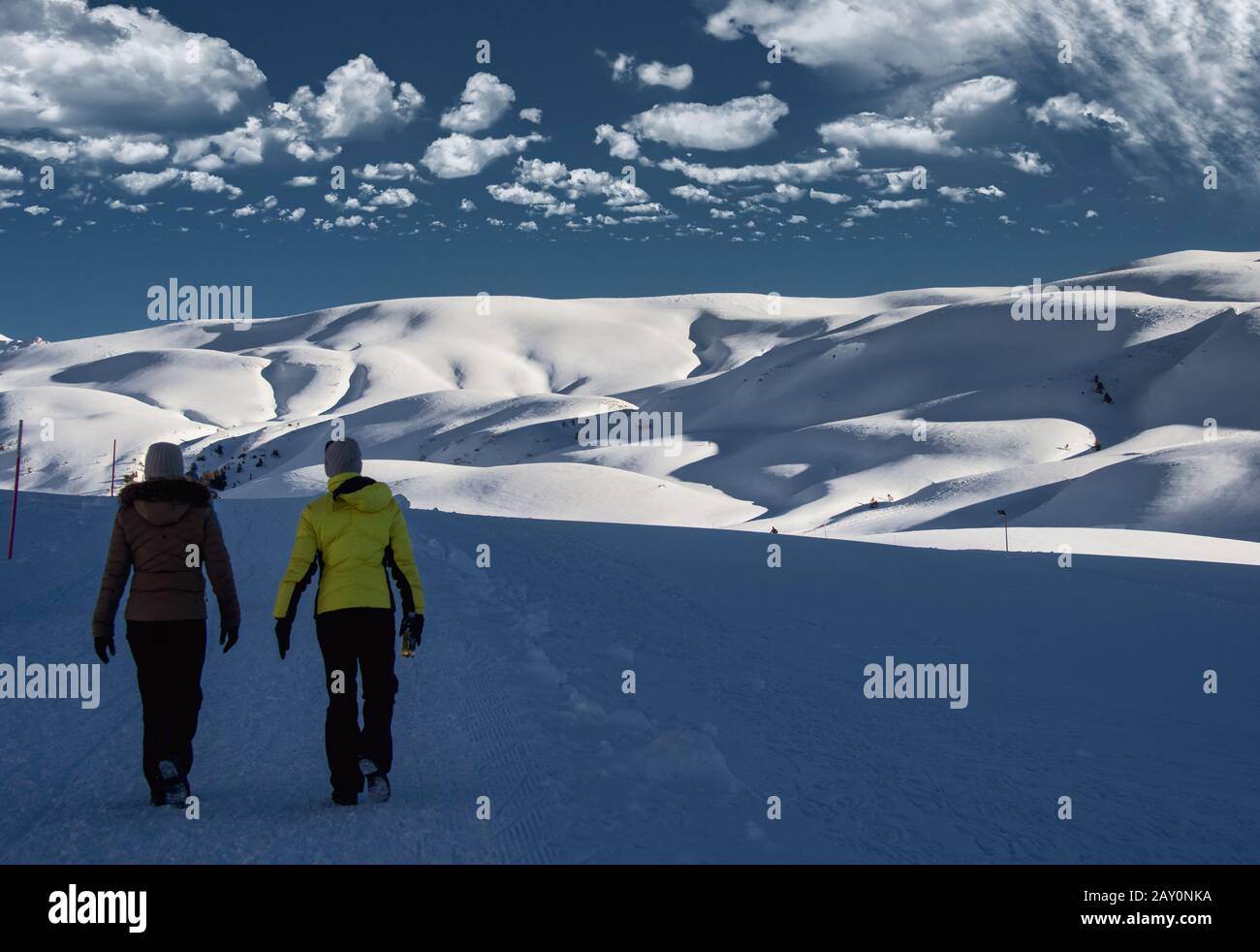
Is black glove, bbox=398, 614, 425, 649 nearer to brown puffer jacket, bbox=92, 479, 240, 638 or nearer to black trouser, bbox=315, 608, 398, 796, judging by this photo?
black trouser, bbox=315, 608, 398, 796

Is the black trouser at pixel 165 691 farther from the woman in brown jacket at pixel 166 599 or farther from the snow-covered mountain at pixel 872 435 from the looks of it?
the snow-covered mountain at pixel 872 435

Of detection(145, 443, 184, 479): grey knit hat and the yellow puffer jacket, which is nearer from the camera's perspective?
the yellow puffer jacket

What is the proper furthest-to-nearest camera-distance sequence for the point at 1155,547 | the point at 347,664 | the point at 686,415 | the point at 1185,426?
the point at 686,415 → the point at 1185,426 → the point at 1155,547 → the point at 347,664

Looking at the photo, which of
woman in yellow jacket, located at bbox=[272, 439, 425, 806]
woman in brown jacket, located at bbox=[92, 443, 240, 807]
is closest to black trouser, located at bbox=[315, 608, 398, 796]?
woman in yellow jacket, located at bbox=[272, 439, 425, 806]

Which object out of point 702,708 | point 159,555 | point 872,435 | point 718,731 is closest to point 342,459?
point 159,555

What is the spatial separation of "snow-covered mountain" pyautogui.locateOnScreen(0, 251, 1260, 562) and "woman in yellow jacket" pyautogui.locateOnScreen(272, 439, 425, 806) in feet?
50.7

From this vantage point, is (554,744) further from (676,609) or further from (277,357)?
(277,357)

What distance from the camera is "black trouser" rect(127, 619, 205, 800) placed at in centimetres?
541

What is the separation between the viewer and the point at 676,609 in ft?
37.7

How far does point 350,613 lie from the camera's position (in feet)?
18.0

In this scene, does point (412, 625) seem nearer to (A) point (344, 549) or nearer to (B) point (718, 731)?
(A) point (344, 549)

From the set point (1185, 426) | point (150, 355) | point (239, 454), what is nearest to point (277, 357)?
point (150, 355)

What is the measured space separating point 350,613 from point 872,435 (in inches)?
1996
